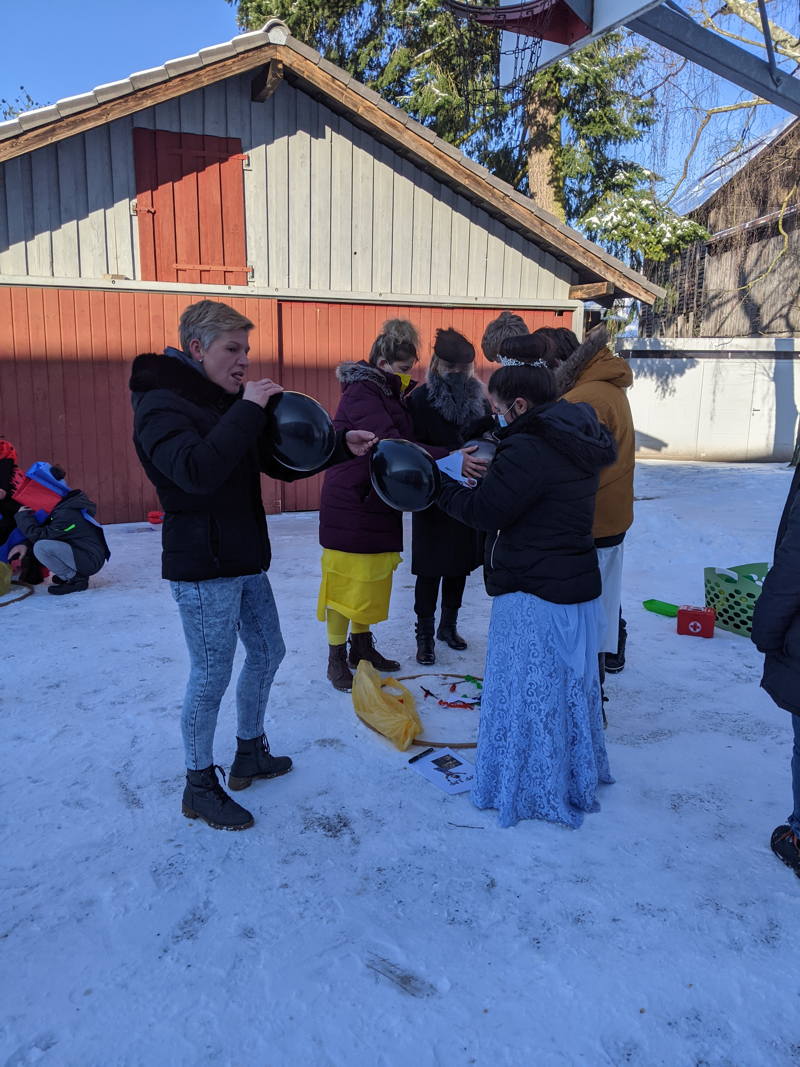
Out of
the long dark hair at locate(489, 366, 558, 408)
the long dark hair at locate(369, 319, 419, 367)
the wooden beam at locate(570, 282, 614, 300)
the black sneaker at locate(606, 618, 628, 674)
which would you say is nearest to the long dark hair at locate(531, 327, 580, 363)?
the long dark hair at locate(369, 319, 419, 367)

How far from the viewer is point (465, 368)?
13.1ft

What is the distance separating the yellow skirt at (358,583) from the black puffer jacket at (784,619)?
1.92 meters

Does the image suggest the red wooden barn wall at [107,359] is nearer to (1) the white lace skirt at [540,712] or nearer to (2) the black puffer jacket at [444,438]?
(2) the black puffer jacket at [444,438]

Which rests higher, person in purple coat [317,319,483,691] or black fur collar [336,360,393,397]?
black fur collar [336,360,393,397]

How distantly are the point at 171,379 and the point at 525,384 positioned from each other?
122 centimetres

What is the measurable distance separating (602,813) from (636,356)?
1528cm

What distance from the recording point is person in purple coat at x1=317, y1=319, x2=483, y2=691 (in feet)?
12.1

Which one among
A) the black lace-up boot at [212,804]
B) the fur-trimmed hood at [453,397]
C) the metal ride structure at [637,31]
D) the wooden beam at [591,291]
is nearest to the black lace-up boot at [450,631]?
the fur-trimmed hood at [453,397]

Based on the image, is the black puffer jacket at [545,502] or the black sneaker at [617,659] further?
the black sneaker at [617,659]

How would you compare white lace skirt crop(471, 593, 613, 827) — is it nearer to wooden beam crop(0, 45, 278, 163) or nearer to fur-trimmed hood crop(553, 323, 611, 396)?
fur-trimmed hood crop(553, 323, 611, 396)

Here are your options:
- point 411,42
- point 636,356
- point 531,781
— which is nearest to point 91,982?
point 531,781

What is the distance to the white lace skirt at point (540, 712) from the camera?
8.73ft

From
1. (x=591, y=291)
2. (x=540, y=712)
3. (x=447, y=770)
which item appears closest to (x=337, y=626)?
(x=447, y=770)

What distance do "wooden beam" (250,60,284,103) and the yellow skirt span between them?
618 centimetres
